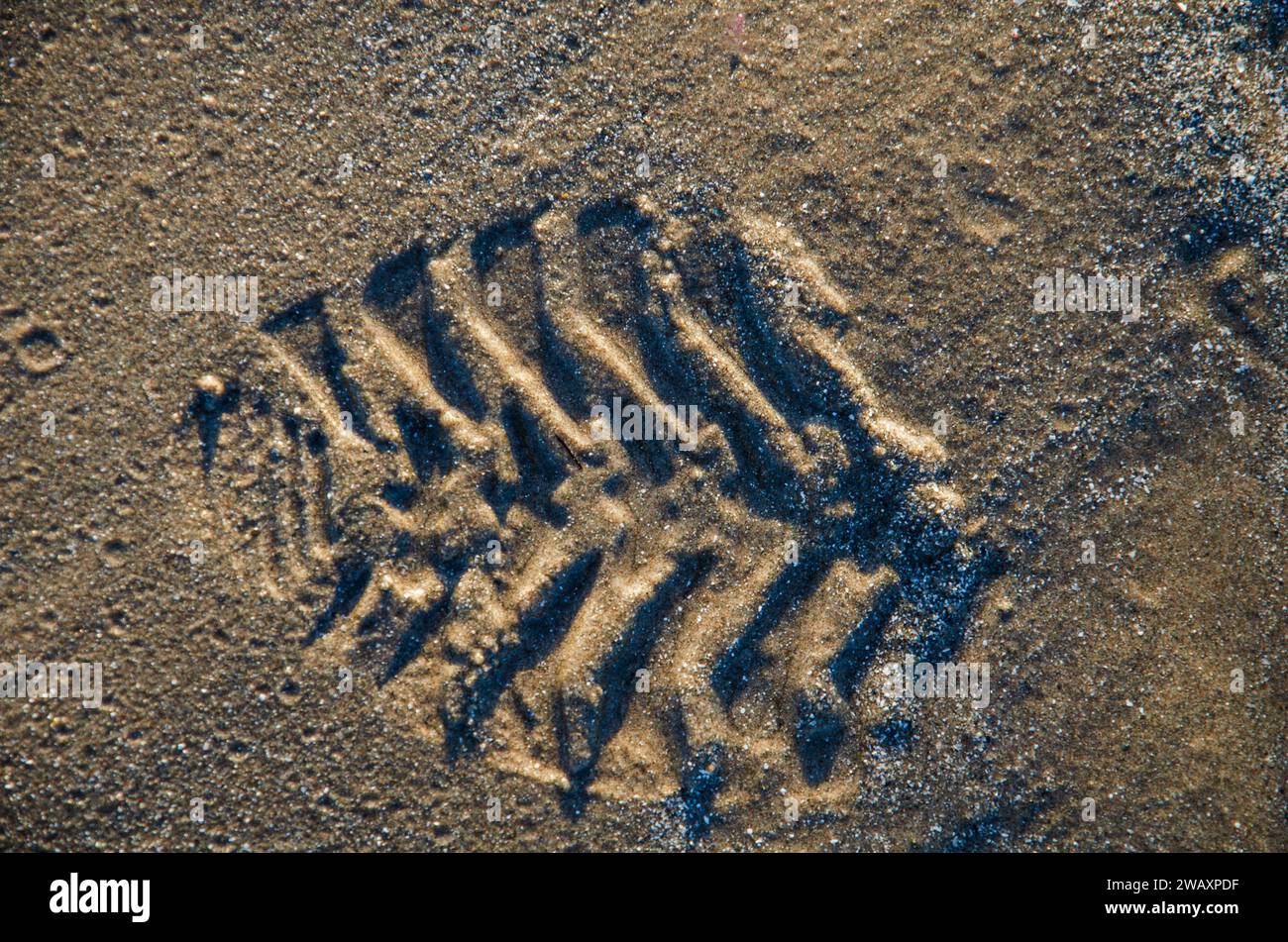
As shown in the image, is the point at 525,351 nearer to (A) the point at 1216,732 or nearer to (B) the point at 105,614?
(B) the point at 105,614

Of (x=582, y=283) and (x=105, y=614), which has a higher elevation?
(x=582, y=283)

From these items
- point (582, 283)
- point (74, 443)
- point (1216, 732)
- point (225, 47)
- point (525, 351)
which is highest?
point (225, 47)

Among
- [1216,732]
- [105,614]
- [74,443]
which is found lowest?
[1216,732]

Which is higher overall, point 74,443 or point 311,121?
point 311,121

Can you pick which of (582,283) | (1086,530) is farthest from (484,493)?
(1086,530)

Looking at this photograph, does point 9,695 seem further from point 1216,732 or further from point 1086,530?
point 1216,732

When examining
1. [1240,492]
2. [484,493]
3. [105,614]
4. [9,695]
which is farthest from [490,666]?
[1240,492]

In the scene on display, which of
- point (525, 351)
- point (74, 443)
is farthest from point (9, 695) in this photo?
point (525, 351)

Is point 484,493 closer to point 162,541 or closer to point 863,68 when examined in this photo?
point 162,541
